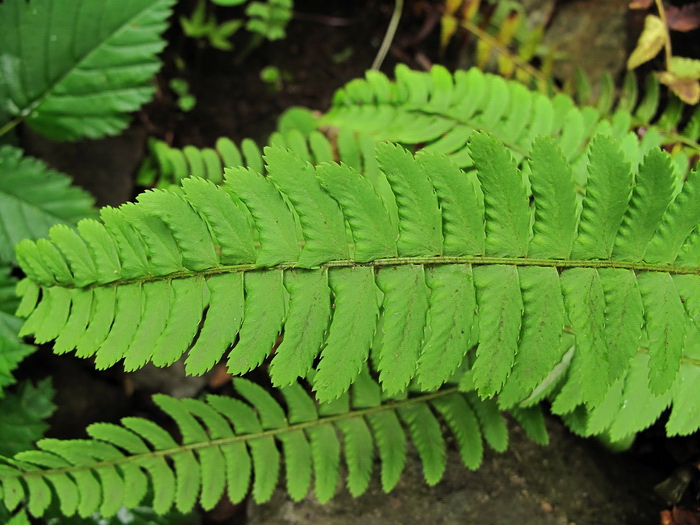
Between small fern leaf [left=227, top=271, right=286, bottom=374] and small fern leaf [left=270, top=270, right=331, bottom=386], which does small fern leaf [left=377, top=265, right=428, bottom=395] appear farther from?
A: small fern leaf [left=227, top=271, right=286, bottom=374]

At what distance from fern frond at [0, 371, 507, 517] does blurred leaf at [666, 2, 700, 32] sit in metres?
1.72

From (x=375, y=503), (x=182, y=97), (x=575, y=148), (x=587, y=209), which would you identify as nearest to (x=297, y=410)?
(x=375, y=503)

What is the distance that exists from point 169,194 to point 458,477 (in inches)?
60.5

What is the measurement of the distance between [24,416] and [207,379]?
2.62ft

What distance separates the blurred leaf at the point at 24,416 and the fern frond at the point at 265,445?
31cm

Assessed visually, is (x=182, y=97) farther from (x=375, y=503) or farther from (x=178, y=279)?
(x=375, y=503)

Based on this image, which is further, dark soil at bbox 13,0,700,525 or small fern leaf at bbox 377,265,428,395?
dark soil at bbox 13,0,700,525

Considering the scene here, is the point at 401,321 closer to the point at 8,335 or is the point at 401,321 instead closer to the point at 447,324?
the point at 447,324

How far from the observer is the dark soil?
2131mm

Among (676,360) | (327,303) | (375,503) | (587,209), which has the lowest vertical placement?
(375,503)

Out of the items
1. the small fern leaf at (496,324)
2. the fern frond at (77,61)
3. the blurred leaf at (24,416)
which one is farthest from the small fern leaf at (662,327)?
the blurred leaf at (24,416)

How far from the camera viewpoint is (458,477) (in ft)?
7.23

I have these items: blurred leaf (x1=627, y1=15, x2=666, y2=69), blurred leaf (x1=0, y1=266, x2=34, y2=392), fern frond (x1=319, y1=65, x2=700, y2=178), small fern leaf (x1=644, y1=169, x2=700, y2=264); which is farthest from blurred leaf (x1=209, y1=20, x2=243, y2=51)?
small fern leaf (x1=644, y1=169, x2=700, y2=264)

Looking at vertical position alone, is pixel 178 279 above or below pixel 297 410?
above
